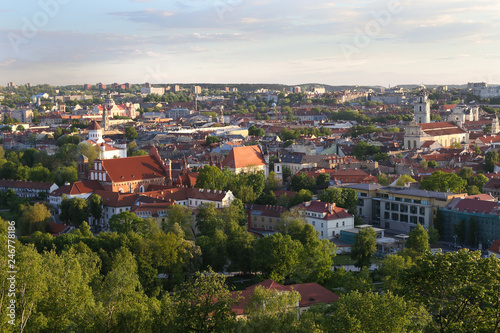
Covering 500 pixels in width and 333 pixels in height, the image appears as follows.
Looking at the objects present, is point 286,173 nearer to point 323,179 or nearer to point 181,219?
point 323,179

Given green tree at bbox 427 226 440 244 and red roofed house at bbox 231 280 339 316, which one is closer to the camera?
red roofed house at bbox 231 280 339 316

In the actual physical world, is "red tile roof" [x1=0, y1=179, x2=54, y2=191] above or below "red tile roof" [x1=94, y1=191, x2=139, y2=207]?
below

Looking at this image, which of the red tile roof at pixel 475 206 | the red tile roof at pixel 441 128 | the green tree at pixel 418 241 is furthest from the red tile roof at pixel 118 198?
the red tile roof at pixel 441 128

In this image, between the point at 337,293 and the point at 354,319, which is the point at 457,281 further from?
the point at 337,293

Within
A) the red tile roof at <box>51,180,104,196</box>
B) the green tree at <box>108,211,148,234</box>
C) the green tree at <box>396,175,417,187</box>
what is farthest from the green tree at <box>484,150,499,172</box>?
the green tree at <box>108,211,148,234</box>

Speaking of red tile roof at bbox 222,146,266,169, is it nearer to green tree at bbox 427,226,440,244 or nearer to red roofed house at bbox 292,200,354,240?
red roofed house at bbox 292,200,354,240

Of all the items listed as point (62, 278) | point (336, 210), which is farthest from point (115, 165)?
point (62, 278)

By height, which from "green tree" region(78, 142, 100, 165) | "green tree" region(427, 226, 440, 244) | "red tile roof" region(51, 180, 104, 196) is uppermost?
"green tree" region(78, 142, 100, 165)
